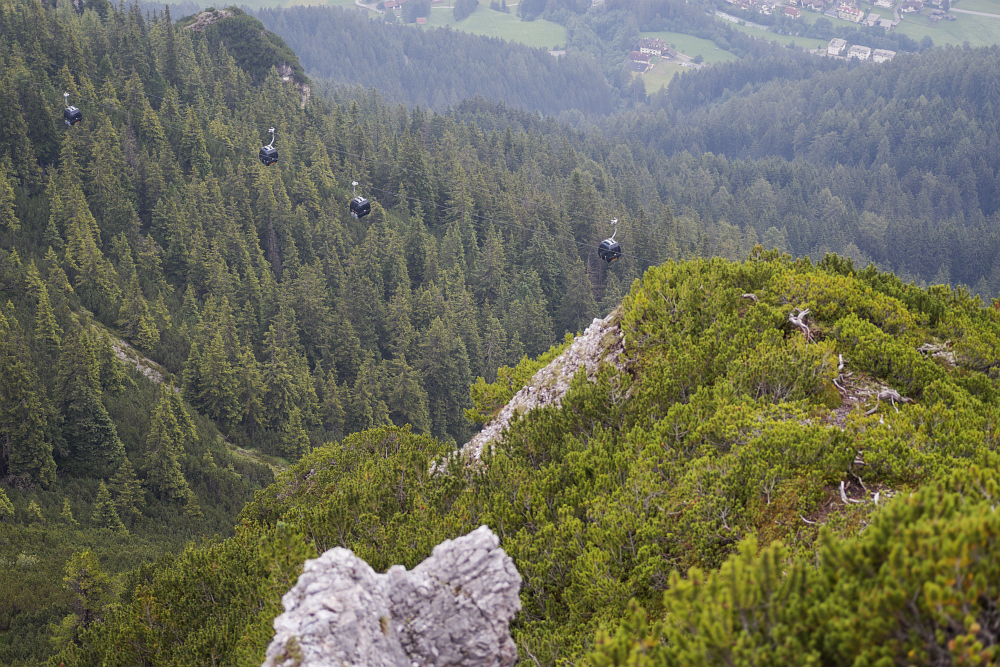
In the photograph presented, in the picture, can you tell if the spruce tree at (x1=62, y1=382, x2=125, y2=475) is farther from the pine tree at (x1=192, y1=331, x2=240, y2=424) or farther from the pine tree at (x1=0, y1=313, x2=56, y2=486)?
the pine tree at (x1=192, y1=331, x2=240, y2=424)

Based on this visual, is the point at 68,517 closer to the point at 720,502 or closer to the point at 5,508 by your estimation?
the point at 5,508

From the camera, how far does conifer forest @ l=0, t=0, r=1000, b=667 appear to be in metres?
12.8

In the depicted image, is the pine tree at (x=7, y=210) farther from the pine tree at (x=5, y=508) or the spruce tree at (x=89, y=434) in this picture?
the pine tree at (x=5, y=508)

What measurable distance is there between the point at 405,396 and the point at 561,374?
63.3 metres

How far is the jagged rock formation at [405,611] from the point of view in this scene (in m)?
13.8

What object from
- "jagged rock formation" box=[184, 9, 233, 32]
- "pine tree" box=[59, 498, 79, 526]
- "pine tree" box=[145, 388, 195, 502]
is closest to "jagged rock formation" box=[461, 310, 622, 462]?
"pine tree" box=[59, 498, 79, 526]

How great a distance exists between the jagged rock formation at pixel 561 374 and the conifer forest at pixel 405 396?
80cm

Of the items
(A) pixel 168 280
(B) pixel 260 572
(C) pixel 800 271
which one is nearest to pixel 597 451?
(B) pixel 260 572

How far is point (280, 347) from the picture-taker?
88500mm

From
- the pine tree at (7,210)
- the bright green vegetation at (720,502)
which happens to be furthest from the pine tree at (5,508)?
the pine tree at (7,210)

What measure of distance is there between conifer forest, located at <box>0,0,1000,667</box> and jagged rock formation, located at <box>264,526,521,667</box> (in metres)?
1.11

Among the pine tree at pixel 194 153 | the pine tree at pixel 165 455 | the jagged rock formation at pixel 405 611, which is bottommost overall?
the pine tree at pixel 165 455

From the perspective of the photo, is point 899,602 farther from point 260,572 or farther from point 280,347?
point 280,347

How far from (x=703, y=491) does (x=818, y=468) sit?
8.23 feet
